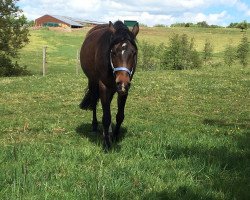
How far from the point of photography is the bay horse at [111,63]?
6508 millimetres

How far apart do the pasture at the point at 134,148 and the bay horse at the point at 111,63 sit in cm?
81

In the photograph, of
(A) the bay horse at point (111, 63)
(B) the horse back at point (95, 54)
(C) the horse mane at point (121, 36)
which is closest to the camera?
(A) the bay horse at point (111, 63)

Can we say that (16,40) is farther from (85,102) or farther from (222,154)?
(222,154)

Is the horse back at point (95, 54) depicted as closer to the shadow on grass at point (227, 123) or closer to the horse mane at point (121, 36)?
the horse mane at point (121, 36)

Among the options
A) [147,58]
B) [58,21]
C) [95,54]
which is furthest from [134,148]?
[58,21]

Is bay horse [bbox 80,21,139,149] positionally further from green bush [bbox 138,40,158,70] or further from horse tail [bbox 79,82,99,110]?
green bush [bbox 138,40,158,70]

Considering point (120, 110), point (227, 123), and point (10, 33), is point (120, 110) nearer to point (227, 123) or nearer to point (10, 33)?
point (227, 123)

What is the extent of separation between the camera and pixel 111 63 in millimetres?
6844

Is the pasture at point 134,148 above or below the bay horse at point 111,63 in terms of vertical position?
below

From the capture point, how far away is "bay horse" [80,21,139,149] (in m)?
6.51

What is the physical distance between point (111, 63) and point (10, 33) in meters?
29.3

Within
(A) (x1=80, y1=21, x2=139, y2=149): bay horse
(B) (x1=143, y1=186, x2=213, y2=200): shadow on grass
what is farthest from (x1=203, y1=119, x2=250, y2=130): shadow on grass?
(B) (x1=143, y1=186, x2=213, y2=200): shadow on grass

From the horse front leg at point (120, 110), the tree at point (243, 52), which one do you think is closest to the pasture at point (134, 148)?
the horse front leg at point (120, 110)

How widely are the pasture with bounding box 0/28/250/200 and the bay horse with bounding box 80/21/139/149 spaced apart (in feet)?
2.67
